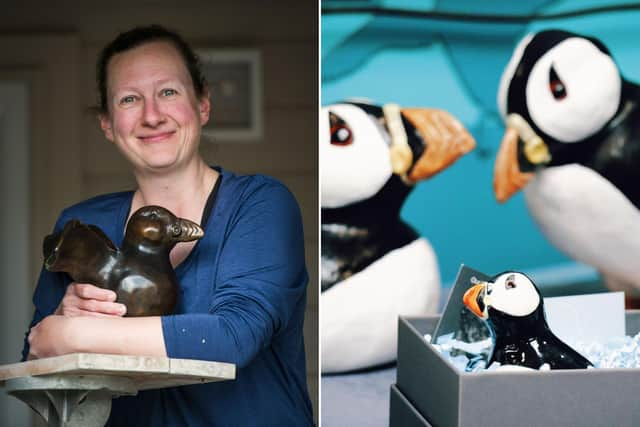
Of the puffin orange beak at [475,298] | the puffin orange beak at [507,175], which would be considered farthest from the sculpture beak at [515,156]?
the puffin orange beak at [475,298]

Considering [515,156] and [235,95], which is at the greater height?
[235,95]

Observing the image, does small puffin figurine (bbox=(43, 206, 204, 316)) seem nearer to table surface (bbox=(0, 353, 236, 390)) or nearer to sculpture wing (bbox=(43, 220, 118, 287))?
sculpture wing (bbox=(43, 220, 118, 287))

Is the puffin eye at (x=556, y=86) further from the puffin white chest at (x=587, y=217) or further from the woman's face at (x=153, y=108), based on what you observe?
the woman's face at (x=153, y=108)

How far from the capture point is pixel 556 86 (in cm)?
200

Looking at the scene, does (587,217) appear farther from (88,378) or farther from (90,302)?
(88,378)

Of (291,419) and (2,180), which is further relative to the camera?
(2,180)

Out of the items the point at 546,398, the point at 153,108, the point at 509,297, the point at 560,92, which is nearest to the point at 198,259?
the point at 153,108

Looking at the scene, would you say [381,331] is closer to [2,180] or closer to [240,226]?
[240,226]

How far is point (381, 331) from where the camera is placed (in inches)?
79.8

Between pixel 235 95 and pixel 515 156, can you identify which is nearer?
pixel 515 156

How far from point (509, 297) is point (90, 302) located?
1.93 feet

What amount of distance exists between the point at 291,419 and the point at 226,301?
28 centimetres

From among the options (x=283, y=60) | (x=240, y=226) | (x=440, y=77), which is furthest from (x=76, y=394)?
(x=283, y=60)

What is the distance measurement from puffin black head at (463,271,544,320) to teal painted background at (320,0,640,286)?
0.72 m
